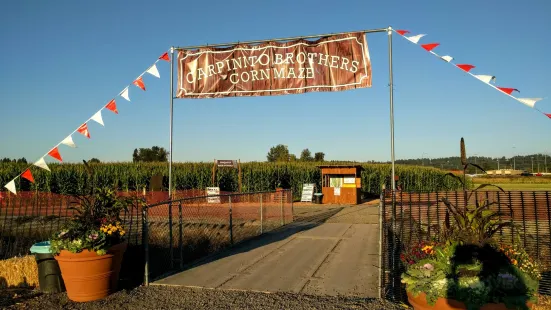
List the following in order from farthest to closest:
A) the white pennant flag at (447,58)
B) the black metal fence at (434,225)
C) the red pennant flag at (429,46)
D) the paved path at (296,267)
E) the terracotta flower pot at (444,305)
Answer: the red pennant flag at (429,46) < the white pennant flag at (447,58) < the paved path at (296,267) < the black metal fence at (434,225) < the terracotta flower pot at (444,305)

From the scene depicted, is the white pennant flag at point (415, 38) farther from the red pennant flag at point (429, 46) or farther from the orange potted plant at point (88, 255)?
the orange potted plant at point (88, 255)

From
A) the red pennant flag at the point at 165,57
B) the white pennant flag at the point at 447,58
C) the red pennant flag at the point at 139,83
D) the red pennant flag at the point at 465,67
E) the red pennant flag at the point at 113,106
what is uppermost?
the red pennant flag at the point at 165,57

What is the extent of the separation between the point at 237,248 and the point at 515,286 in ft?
23.1

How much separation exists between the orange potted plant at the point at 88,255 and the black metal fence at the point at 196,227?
0.61 metres

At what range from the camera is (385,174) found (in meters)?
38.7

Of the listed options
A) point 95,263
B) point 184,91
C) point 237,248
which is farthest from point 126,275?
point 184,91

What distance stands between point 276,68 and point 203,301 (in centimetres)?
478

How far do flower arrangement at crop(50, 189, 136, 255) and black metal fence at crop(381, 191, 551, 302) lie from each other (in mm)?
3916

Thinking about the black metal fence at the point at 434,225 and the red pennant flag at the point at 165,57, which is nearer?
the black metal fence at the point at 434,225

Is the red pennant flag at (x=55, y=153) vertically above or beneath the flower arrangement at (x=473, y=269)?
above

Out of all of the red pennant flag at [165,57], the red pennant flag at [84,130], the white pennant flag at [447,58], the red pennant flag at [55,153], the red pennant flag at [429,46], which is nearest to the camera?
the white pennant flag at [447,58]

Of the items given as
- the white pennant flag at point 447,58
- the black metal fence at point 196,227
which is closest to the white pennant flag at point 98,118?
the black metal fence at point 196,227

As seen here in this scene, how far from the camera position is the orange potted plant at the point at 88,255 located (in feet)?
19.7

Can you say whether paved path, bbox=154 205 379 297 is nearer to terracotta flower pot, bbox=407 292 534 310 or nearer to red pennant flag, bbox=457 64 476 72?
terracotta flower pot, bbox=407 292 534 310
